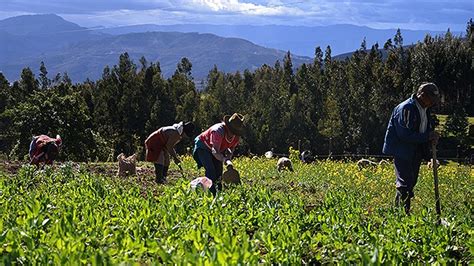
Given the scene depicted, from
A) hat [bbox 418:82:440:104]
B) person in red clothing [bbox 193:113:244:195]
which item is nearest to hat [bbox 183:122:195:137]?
person in red clothing [bbox 193:113:244:195]

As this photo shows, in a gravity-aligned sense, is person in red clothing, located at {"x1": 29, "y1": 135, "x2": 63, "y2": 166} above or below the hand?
below

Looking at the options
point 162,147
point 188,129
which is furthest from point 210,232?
point 162,147

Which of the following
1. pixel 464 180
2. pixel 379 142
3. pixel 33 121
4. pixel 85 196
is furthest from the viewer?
pixel 379 142

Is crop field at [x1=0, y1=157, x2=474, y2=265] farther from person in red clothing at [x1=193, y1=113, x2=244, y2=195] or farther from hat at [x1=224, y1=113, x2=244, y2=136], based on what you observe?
hat at [x1=224, y1=113, x2=244, y2=136]

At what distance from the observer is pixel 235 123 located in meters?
9.07

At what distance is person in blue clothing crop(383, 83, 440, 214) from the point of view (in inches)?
316

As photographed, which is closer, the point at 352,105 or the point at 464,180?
the point at 464,180

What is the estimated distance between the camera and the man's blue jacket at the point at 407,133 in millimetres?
8062

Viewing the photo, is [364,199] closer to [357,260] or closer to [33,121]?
[357,260]

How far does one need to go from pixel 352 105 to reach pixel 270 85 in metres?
9.96

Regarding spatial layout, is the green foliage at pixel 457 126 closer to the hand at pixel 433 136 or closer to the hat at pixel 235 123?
the hand at pixel 433 136

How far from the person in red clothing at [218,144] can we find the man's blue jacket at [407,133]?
2429mm

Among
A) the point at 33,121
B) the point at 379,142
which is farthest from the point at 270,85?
the point at 33,121

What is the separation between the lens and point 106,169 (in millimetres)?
15203
